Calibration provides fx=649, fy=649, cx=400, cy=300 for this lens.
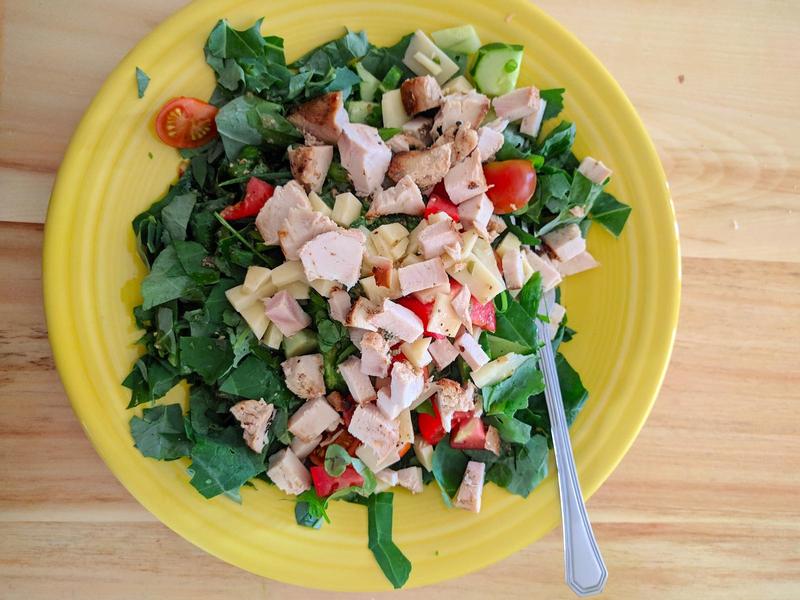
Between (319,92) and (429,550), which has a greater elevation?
(319,92)

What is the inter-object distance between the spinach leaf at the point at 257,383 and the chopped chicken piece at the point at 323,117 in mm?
709

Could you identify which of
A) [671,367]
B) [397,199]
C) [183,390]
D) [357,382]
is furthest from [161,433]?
[671,367]

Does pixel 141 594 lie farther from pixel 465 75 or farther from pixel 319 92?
pixel 465 75

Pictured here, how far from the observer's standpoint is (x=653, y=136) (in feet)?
7.83

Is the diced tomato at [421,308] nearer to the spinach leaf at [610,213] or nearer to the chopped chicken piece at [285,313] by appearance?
the chopped chicken piece at [285,313]

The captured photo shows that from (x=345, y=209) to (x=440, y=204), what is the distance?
0.95ft

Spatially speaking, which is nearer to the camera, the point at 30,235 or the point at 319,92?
the point at 319,92

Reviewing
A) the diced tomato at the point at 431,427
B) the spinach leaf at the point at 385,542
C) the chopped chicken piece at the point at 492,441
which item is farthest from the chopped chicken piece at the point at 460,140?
the spinach leaf at the point at 385,542

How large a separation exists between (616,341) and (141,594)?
1847 mm

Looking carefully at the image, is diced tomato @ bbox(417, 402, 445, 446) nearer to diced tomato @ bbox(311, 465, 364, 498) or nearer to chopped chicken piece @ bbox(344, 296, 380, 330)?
diced tomato @ bbox(311, 465, 364, 498)

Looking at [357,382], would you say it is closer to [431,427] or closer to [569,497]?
[431,427]

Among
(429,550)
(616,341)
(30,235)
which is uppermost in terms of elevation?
(30,235)

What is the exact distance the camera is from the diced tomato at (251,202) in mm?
1916

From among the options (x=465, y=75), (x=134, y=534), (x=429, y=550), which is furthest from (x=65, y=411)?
(x=465, y=75)
